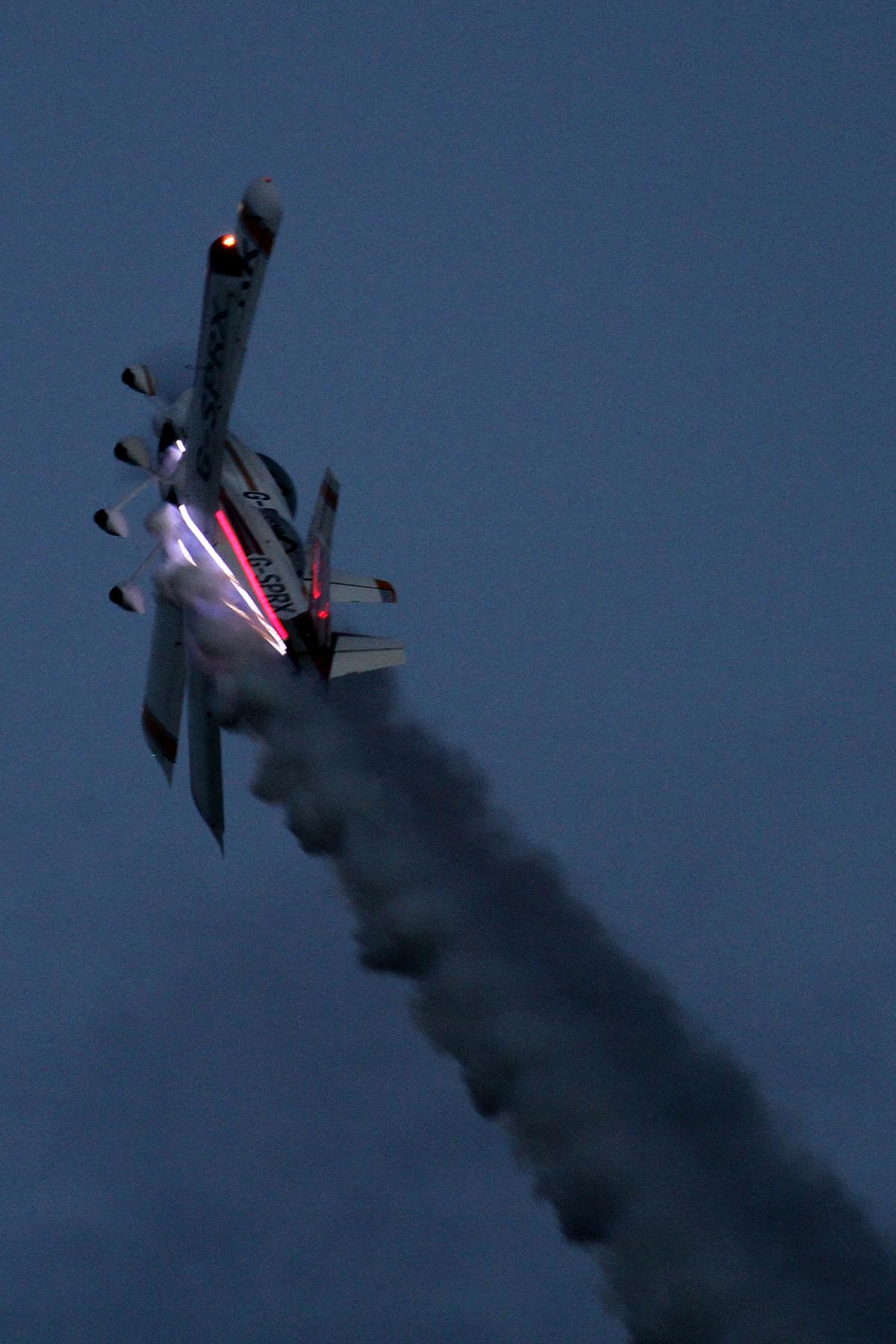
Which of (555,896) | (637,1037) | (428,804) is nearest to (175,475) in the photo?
(428,804)

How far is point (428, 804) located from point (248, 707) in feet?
15.5

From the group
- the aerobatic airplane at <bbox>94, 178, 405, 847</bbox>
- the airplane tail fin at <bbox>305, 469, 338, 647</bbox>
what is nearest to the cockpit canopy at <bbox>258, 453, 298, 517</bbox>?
the aerobatic airplane at <bbox>94, 178, 405, 847</bbox>

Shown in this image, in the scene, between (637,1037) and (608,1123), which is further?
(637,1037)

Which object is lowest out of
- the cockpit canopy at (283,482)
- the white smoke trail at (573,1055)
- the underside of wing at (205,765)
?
the white smoke trail at (573,1055)

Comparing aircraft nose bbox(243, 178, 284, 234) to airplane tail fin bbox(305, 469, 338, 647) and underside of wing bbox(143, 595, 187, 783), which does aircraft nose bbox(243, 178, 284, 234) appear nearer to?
airplane tail fin bbox(305, 469, 338, 647)

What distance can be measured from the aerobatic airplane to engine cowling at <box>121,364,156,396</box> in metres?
0.02

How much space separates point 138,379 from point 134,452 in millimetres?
2569

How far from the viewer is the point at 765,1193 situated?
47812 mm

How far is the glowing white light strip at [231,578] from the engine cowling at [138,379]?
3889 millimetres

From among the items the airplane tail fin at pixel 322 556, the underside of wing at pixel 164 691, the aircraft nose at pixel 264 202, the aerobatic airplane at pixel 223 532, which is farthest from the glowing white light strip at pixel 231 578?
the aircraft nose at pixel 264 202

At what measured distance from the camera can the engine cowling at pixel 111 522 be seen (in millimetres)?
52344

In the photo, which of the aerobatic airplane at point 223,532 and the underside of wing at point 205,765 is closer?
the aerobatic airplane at point 223,532

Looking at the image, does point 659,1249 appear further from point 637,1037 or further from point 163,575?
point 163,575

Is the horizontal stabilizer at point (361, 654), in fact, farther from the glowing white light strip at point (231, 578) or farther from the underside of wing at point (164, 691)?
the underside of wing at point (164, 691)
